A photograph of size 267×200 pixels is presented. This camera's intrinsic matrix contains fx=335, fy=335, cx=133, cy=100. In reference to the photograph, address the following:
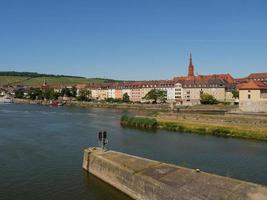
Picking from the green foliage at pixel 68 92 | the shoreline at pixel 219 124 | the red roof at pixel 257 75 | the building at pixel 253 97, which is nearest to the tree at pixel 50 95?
the green foliage at pixel 68 92

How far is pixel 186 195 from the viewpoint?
1500cm

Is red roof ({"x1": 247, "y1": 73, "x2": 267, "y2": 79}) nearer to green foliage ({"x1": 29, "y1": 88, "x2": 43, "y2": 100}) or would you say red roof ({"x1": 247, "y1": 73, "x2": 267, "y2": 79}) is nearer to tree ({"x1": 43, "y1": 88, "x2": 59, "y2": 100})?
tree ({"x1": 43, "y1": 88, "x2": 59, "y2": 100})

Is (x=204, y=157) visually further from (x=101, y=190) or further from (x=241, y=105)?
(x=241, y=105)

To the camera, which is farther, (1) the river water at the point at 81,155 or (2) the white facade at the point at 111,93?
(2) the white facade at the point at 111,93

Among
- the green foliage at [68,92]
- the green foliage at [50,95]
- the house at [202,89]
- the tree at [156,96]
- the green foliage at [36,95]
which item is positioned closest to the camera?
the tree at [156,96]

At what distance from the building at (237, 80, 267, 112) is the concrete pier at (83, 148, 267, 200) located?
130 feet

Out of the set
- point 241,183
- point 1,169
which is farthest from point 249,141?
point 1,169

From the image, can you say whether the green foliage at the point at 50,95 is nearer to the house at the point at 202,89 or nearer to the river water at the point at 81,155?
the house at the point at 202,89

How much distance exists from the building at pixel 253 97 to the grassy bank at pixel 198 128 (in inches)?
660

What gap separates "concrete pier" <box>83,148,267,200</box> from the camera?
14539 millimetres

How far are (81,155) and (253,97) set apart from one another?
38139 millimetres

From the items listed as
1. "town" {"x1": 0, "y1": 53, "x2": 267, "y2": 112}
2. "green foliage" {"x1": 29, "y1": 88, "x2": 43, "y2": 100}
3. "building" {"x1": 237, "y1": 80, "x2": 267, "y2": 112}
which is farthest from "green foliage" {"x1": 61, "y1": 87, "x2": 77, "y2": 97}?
"building" {"x1": 237, "y1": 80, "x2": 267, "y2": 112}

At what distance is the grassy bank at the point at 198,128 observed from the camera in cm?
3588

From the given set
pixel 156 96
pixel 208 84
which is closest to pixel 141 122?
pixel 156 96
